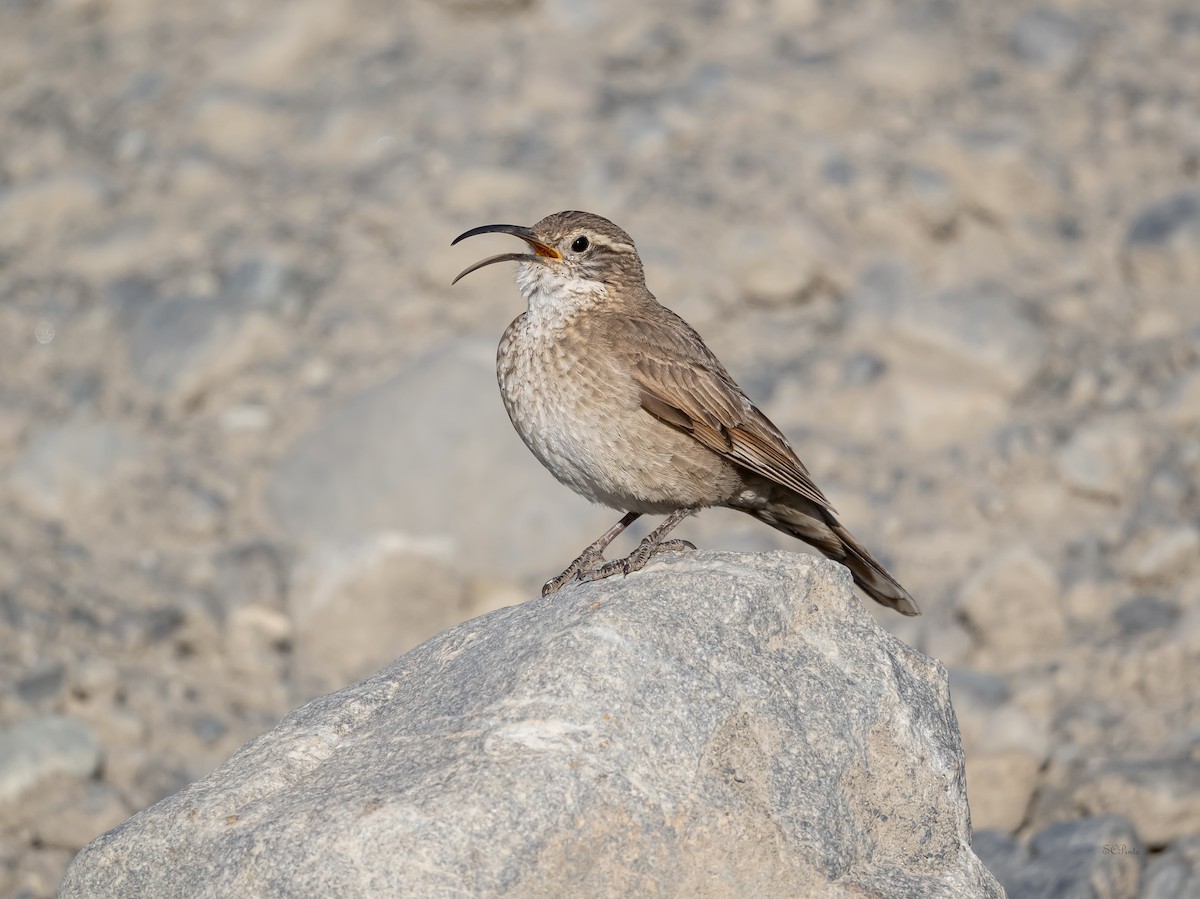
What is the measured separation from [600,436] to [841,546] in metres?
1.44

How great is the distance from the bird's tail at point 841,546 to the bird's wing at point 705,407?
19cm

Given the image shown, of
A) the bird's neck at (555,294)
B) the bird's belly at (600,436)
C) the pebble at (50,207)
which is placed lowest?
the pebble at (50,207)

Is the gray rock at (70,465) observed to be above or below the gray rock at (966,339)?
below

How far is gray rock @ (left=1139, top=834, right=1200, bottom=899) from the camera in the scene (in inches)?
292

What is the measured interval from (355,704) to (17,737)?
13.0ft

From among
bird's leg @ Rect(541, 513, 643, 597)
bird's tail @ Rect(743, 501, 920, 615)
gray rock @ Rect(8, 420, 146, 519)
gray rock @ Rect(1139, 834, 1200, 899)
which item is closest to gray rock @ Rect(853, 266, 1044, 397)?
bird's tail @ Rect(743, 501, 920, 615)

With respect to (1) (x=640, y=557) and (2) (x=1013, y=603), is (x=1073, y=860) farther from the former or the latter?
(1) (x=640, y=557)

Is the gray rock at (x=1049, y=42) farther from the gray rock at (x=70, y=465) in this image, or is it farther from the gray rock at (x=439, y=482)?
the gray rock at (x=70, y=465)

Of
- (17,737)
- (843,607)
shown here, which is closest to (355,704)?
(843,607)

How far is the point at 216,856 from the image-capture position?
196 inches

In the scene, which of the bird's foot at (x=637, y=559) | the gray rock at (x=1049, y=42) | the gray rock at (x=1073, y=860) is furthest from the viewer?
the gray rock at (x=1049, y=42)

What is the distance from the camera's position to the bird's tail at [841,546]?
281 inches

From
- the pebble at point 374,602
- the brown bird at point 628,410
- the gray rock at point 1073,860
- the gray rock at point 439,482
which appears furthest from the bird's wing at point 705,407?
the pebble at point 374,602

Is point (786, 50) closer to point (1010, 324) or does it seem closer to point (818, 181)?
point (818, 181)
